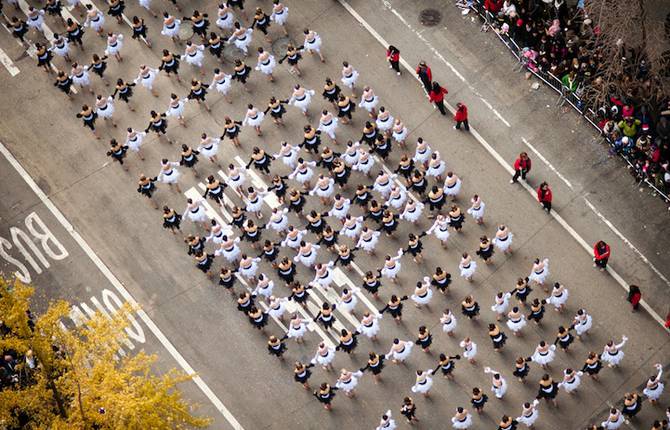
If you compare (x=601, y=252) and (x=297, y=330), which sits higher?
(x=297, y=330)

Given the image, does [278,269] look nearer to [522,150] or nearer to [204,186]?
[204,186]

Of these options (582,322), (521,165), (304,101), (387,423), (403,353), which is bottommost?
(582,322)

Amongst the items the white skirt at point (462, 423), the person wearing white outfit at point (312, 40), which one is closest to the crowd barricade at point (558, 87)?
the person wearing white outfit at point (312, 40)

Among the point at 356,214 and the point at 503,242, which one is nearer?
the point at 503,242

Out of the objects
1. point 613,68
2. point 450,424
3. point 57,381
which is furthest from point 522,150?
point 57,381

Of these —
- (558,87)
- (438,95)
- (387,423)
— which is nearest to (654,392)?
(387,423)

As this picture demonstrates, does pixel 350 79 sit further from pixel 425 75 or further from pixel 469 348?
pixel 469 348
